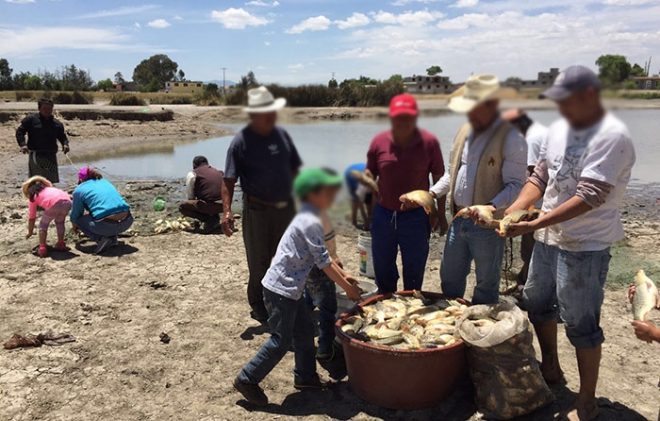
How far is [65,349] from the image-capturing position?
4.80 metres

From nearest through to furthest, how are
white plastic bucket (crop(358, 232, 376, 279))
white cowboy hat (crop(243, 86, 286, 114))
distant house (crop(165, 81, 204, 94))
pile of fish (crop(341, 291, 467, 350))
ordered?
white cowboy hat (crop(243, 86, 286, 114)), distant house (crop(165, 81, 204, 94)), pile of fish (crop(341, 291, 467, 350)), white plastic bucket (crop(358, 232, 376, 279))

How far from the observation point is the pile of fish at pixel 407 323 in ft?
11.7

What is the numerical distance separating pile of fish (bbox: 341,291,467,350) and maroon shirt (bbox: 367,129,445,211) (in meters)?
0.79

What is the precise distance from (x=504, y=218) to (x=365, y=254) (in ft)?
9.27

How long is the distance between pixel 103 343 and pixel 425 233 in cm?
331

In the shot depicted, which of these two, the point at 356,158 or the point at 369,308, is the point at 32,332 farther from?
the point at 356,158

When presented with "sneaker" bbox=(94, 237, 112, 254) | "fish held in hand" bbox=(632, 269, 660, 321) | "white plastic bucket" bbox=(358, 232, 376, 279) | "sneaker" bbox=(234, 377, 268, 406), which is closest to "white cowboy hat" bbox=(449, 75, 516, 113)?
"fish held in hand" bbox=(632, 269, 660, 321)

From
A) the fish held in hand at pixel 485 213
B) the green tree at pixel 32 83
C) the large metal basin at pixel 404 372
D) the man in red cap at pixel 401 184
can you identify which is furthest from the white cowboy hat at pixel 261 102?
the green tree at pixel 32 83

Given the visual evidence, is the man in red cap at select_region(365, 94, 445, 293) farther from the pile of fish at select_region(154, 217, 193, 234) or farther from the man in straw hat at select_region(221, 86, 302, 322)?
the pile of fish at select_region(154, 217, 193, 234)

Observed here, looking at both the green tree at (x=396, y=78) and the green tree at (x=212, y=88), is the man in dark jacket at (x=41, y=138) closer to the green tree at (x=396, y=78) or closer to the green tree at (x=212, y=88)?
the green tree at (x=212, y=88)

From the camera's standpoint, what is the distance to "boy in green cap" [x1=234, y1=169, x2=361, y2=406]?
330cm

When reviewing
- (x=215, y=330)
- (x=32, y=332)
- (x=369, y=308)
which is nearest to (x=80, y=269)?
(x=32, y=332)

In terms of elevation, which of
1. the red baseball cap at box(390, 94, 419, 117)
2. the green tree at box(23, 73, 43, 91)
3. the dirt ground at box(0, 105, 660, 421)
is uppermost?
the green tree at box(23, 73, 43, 91)

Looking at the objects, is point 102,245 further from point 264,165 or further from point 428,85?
point 428,85
